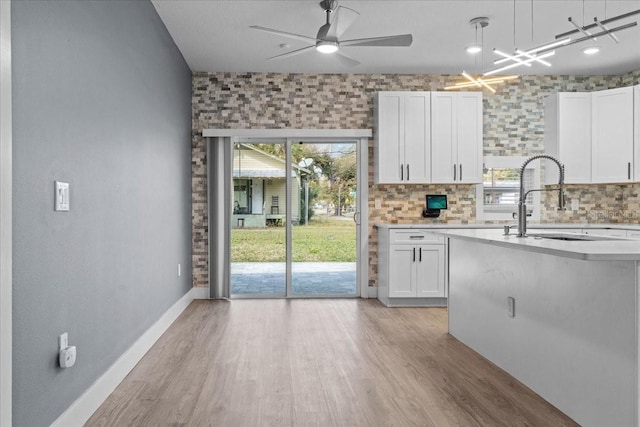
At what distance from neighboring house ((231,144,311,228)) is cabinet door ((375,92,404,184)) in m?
0.96

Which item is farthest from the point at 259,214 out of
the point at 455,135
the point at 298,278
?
the point at 455,135

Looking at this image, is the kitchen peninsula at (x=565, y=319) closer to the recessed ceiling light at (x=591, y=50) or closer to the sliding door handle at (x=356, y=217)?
the sliding door handle at (x=356, y=217)

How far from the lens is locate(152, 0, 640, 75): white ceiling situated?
154 inches

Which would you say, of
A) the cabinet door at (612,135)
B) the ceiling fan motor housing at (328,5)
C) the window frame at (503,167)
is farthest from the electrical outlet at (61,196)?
the cabinet door at (612,135)

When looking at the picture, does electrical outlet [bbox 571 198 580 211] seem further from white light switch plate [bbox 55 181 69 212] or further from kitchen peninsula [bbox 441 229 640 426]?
white light switch plate [bbox 55 181 69 212]

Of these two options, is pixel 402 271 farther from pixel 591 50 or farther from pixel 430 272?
pixel 591 50

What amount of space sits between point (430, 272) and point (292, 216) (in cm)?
176

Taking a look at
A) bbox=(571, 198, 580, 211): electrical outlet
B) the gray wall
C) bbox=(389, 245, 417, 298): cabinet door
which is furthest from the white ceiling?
bbox=(389, 245, 417, 298): cabinet door

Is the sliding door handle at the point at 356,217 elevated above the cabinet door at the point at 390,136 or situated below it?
below

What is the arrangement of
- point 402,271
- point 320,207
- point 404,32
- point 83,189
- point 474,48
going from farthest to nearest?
point 320,207, point 402,271, point 474,48, point 404,32, point 83,189

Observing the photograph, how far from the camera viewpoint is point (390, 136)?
5.52 metres

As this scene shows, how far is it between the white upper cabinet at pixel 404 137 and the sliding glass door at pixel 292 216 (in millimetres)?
442

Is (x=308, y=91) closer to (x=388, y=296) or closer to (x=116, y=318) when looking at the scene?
(x=388, y=296)

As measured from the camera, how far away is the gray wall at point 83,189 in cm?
181
